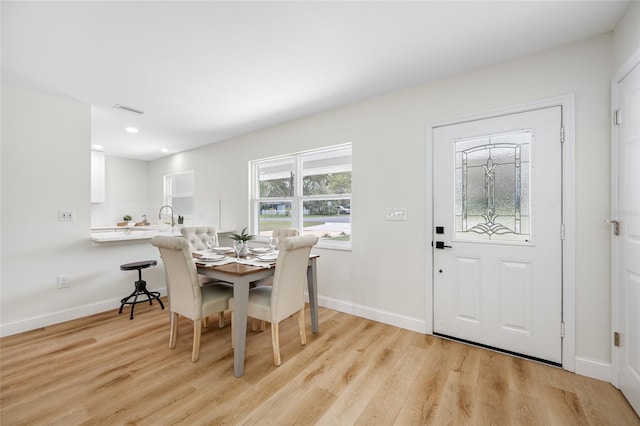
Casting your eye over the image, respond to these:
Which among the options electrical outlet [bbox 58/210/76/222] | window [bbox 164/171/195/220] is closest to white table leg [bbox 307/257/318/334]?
electrical outlet [bbox 58/210/76/222]

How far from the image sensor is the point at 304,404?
165 cm

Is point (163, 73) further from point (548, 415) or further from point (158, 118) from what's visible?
point (548, 415)

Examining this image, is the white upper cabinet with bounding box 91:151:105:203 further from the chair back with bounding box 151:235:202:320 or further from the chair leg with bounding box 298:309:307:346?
the chair leg with bounding box 298:309:307:346

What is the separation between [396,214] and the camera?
276 cm

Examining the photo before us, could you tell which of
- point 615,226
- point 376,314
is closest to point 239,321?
point 376,314

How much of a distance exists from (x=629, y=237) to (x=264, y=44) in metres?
2.75

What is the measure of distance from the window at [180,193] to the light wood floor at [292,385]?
10.3ft

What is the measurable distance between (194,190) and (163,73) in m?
3.00

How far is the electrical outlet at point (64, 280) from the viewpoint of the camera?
2900 mm

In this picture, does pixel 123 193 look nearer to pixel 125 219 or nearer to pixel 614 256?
pixel 125 219

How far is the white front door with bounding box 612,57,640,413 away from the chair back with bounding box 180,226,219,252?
12.1ft

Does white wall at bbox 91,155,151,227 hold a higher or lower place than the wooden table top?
higher

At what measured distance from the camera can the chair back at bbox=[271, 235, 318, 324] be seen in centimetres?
204

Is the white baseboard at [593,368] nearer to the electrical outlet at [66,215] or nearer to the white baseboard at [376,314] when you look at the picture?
the white baseboard at [376,314]
